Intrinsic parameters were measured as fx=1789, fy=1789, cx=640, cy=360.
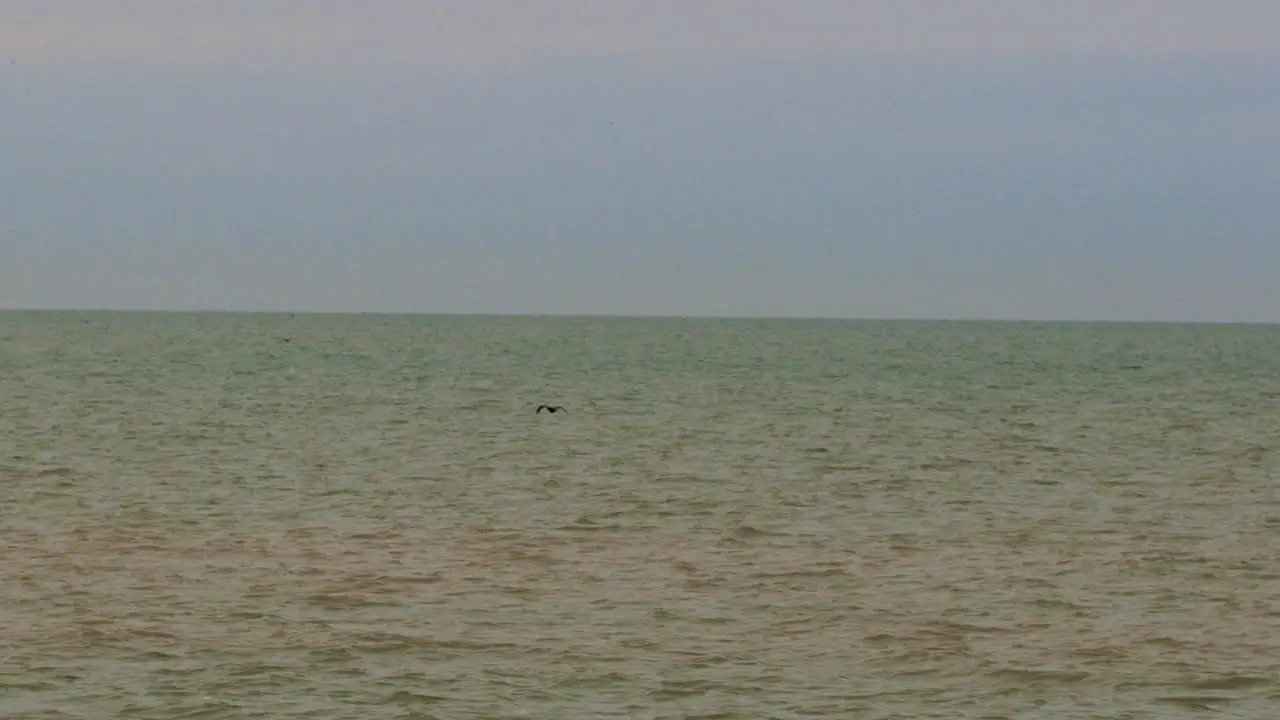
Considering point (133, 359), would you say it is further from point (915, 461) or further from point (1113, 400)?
point (915, 461)

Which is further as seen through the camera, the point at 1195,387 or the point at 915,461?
the point at 1195,387

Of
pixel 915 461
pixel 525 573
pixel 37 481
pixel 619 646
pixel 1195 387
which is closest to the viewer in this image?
pixel 619 646

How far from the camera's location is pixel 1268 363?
14212cm

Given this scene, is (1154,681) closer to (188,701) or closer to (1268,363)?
(188,701)

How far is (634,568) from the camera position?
26469mm

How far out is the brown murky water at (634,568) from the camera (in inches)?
738

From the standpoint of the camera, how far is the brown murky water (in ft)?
61.5

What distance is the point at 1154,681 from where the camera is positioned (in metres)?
19.3

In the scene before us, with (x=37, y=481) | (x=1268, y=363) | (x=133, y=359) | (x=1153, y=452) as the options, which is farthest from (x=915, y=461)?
(x=1268, y=363)

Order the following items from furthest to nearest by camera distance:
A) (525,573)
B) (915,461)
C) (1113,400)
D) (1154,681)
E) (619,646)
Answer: (1113,400) < (915,461) < (525,573) < (619,646) < (1154,681)

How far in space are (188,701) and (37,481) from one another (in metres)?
22.1

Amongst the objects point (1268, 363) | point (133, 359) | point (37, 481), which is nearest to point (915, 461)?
point (37, 481)

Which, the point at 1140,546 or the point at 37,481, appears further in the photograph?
the point at 37,481

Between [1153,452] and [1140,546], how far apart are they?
2139cm
